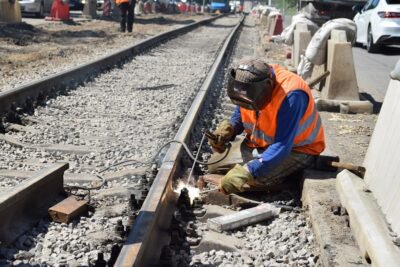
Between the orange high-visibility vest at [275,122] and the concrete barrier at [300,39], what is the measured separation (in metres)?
5.72

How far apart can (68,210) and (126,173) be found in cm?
95

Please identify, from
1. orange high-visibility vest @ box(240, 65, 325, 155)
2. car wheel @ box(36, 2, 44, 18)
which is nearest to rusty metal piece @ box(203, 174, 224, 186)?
orange high-visibility vest @ box(240, 65, 325, 155)

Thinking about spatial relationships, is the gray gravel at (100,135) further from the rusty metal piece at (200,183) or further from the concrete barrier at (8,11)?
the concrete barrier at (8,11)

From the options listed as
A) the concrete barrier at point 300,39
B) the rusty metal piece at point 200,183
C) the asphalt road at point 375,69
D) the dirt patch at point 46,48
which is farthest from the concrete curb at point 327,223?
the concrete barrier at point 300,39

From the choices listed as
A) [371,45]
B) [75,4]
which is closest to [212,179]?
[371,45]

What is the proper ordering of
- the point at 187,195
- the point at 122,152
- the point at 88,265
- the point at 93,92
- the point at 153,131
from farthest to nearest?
the point at 93,92 → the point at 153,131 → the point at 122,152 → the point at 187,195 → the point at 88,265

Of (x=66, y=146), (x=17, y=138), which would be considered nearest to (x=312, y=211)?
(x=66, y=146)

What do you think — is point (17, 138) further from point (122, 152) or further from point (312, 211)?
point (312, 211)

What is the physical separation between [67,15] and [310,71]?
16993 mm

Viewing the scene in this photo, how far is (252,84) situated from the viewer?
3.87 meters

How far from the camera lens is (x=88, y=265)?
9.78ft

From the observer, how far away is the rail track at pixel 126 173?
3184mm

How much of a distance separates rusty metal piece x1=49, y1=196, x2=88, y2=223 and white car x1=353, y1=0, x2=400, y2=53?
1412cm

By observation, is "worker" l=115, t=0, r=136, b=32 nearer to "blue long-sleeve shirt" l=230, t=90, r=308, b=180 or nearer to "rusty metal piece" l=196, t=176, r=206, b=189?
Answer: "rusty metal piece" l=196, t=176, r=206, b=189
